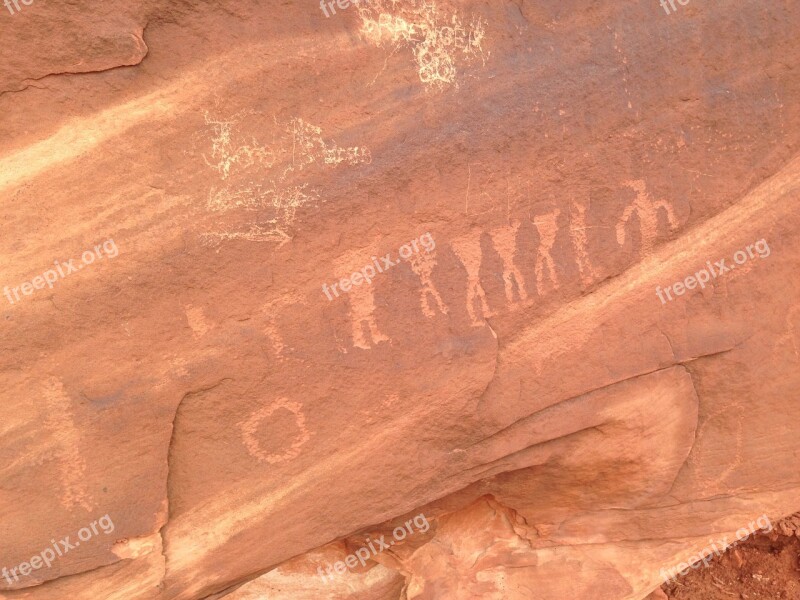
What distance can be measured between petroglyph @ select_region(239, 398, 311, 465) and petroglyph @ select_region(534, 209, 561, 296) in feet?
2.79

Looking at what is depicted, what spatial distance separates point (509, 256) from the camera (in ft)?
7.34

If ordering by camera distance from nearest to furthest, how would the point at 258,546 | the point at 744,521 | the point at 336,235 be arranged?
the point at 336,235, the point at 258,546, the point at 744,521

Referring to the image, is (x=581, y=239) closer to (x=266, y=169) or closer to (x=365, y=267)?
(x=365, y=267)

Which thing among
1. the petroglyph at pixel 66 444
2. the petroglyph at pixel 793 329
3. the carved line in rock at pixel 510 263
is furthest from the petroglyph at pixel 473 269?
the petroglyph at pixel 66 444

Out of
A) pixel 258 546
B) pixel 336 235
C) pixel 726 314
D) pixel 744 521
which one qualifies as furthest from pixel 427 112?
pixel 744 521

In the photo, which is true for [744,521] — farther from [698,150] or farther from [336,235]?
[336,235]

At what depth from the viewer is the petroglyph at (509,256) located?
7.30ft

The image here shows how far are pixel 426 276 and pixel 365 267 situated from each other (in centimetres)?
19

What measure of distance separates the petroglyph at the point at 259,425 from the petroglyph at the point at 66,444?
1.52 ft

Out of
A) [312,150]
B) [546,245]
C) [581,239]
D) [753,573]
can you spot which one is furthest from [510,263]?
[753,573]

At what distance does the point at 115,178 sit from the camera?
1.98 meters

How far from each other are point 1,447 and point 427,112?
1.55 m

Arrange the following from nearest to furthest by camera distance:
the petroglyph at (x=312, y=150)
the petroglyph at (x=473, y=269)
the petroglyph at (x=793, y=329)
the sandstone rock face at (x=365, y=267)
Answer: the sandstone rock face at (x=365, y=267), the petroglyph at (x=312, y=150), the petroglyph at (x=473, y=269), the petroglyph at (x=793, y=329)

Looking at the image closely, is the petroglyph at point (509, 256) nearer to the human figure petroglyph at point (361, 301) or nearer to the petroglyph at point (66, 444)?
the human figure petroglyph at point (361, 301)
